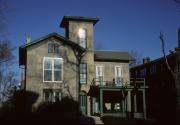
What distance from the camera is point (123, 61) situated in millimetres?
39406

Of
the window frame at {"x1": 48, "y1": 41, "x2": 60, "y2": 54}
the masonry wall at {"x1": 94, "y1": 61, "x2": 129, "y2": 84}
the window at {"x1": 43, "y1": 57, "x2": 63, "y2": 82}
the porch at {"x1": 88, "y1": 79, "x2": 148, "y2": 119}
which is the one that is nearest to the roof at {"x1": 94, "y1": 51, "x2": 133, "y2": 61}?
the masonry wall at {"x1": 94, "y1": 61, "x2": 129, "y2": 84}

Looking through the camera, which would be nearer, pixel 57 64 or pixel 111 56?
pixel 57 64

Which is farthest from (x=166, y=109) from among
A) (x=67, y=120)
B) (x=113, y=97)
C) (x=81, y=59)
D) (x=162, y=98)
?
(x=67, y=120)

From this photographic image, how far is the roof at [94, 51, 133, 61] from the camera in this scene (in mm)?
38638

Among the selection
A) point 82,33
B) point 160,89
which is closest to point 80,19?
point 82,33

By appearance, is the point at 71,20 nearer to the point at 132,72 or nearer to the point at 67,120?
the point at 67,120

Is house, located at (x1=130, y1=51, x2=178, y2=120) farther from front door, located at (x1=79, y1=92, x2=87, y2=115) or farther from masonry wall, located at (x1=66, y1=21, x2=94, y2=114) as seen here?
masonry wall, located at (x1=66, y1=21, x2=94, y2=114)

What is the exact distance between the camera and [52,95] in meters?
30.8

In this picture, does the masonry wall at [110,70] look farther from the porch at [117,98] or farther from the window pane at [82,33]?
the window pane at [82,33]

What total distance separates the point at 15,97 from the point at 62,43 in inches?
336

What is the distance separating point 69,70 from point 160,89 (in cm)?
1747

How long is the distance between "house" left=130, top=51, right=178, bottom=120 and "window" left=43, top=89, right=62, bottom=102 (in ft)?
42.9

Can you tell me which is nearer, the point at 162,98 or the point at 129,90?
the point at 129,90

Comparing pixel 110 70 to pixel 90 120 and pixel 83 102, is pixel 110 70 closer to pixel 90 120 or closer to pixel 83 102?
pixel 83 102
